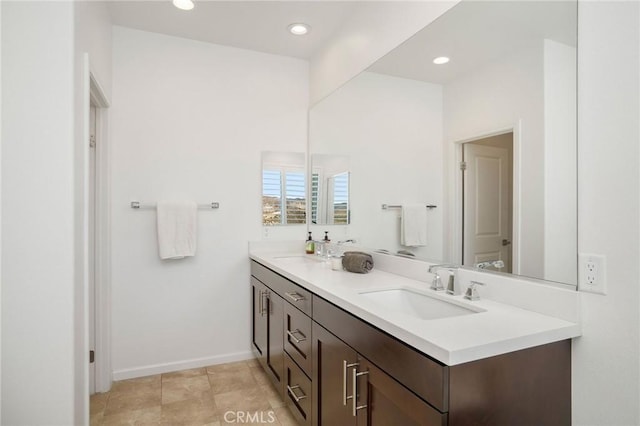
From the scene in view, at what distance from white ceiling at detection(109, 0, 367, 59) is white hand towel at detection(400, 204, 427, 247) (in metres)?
1.35

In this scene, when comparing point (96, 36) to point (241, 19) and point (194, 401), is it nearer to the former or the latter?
point (241, 19)

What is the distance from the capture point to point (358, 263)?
2.03m

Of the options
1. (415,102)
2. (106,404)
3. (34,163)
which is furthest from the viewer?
(106,404)

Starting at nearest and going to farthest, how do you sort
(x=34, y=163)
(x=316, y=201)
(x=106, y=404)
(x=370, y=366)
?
(x=370, y=366)
(x=34, y=163)
(x=106, y=404)
(x=316, y=201)

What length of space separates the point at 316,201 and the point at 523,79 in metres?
1.87

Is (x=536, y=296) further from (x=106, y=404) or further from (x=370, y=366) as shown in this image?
(x=106, y=404)

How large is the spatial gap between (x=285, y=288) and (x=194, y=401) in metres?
0.99

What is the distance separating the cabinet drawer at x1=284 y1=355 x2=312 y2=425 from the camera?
1.76 meters

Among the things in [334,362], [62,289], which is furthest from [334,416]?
[62,289]

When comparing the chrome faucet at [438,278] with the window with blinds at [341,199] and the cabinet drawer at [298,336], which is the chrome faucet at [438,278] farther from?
the window with blinds at [341,199]

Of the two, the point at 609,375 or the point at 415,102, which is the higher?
the point at 415,102

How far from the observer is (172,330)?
8.89 feet

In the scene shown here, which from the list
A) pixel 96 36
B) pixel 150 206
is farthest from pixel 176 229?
pixel 96 36

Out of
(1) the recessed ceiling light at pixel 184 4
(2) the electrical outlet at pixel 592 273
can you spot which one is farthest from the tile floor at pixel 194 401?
(1) the recessed ceiling light at pixel 184 4
